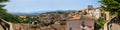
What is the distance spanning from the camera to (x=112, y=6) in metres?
17.3

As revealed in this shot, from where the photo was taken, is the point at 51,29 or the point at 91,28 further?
the point at 51,29

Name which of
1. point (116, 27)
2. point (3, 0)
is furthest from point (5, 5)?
point (116, 27)

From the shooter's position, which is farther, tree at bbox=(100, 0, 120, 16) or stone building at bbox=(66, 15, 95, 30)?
tree at bbox=(100, 0, 120, 16)

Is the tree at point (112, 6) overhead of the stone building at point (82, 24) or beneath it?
overhead

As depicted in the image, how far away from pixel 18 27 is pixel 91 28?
3.71 metres

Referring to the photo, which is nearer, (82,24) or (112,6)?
(82,24)

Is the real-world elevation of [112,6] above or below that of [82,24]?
above

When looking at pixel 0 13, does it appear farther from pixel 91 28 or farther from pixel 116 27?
pixel 116 27

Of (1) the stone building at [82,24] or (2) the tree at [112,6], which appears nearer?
(1) the stone building at [82,24]

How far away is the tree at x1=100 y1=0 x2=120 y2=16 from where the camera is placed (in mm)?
16938

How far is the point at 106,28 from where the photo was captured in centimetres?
1609

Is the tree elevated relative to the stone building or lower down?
elevated

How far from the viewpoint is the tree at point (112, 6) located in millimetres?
16938

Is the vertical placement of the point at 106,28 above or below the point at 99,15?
above
